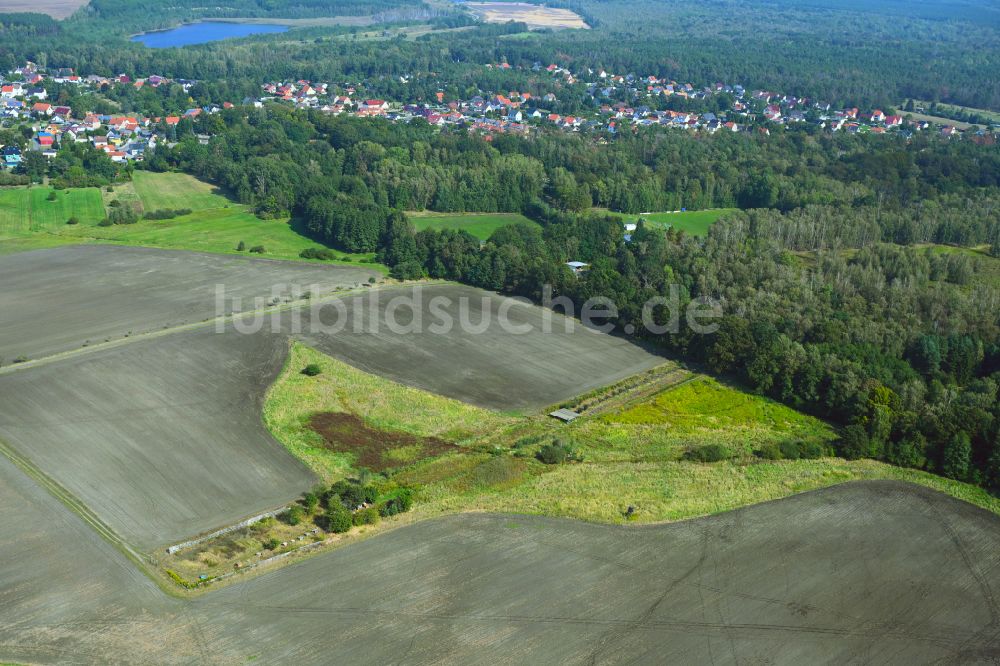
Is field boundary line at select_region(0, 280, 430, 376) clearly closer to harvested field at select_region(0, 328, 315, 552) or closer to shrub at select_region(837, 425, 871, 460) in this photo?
harvested field at select_region(0, 328, 315, 552)

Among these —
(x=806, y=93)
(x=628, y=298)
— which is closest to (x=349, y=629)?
(x=628, y=298)

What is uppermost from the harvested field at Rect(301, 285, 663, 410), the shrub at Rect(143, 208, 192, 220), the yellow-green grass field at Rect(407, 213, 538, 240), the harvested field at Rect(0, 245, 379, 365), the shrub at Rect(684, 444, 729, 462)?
the shrub at Rect(143, 208, 192, 220)

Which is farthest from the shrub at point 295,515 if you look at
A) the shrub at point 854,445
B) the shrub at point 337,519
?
the shrub at point 854,445

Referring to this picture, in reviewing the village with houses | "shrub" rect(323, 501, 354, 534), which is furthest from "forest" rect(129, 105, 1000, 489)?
"shrub" rect(323, 501, 354, 534)

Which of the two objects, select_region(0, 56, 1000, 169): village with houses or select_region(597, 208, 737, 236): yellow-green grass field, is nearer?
select_region(597, 208, 737, 236): yellow-green grass field

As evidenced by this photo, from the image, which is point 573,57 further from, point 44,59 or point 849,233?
point 849,233

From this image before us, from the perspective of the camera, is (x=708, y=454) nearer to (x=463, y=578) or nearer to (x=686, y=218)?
(x=463, y=578)
